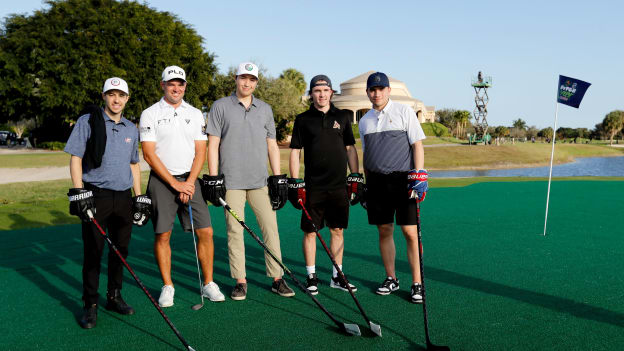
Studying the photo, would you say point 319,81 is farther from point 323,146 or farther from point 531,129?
point 531,129

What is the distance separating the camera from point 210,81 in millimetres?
47625

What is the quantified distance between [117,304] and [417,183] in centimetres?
330

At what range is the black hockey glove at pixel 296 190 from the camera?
539 centimetres

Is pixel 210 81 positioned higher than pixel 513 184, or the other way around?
pixel 210 81

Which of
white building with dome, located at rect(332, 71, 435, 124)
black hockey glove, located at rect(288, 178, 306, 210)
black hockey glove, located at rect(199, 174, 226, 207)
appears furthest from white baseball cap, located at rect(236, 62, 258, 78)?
white building with dome, located at rect(332, 71, 435, 124)

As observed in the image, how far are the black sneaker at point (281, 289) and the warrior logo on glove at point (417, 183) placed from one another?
5.57 ft

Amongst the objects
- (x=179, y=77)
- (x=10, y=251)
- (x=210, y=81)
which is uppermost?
(x=210, y=81)

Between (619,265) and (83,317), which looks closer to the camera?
(83,317)

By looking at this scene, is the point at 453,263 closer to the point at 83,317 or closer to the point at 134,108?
the point at 83,317

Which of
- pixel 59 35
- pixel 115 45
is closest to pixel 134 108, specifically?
pixel 115 45

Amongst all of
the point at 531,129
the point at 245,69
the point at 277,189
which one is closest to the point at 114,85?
the point at 245,69

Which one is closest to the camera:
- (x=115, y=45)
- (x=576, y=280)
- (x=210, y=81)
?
(x=576, y=280)

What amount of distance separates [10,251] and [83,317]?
154 inches

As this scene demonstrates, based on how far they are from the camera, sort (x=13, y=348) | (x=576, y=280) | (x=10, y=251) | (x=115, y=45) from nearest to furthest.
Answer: (x=13, y=348) < (x=576, y=280) < (x=10, y=251) < (x=115, y=45)
